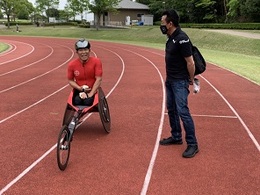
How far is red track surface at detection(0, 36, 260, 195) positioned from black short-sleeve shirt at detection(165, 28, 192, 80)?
1.30 m

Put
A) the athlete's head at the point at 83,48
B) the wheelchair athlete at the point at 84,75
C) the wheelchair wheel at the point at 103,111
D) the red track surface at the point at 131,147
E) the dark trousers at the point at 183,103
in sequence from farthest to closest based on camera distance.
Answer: the wheelchair wheel at the point at 103,111, the wheelchair athlete at the point at 84,75, the athlete's head at the point at 83,48, the dark trousers at the point at 183,103, the red track surface at the point at 131,147

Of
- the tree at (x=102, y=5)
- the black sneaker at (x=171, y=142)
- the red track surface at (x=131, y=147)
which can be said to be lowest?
the red track surface at (x=131, y=147)

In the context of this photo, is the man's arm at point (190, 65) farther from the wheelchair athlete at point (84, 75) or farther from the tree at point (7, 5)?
the tree at point (7, 5)

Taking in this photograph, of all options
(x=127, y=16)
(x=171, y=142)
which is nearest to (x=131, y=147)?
(x=171, y=142)

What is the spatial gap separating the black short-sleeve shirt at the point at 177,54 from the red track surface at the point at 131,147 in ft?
4.28

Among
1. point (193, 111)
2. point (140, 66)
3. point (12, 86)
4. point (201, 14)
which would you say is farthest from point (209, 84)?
point (201, 14)

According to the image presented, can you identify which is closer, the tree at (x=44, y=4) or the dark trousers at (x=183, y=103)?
the dark trousers at (x=183, y=103)

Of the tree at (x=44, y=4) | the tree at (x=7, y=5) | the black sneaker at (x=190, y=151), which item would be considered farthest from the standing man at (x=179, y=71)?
the tree at (x=44, y=4)

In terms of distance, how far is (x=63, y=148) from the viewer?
15.6 feet

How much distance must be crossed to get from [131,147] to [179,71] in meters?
1.56

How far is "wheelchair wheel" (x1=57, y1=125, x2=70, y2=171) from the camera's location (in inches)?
182

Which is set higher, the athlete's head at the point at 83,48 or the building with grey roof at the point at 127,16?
the building with grey roof at the point at 127,16

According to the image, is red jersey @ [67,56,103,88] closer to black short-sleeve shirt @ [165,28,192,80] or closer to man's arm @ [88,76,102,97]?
man's arm @ [88,76,102,97]

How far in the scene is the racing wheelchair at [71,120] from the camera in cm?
472
